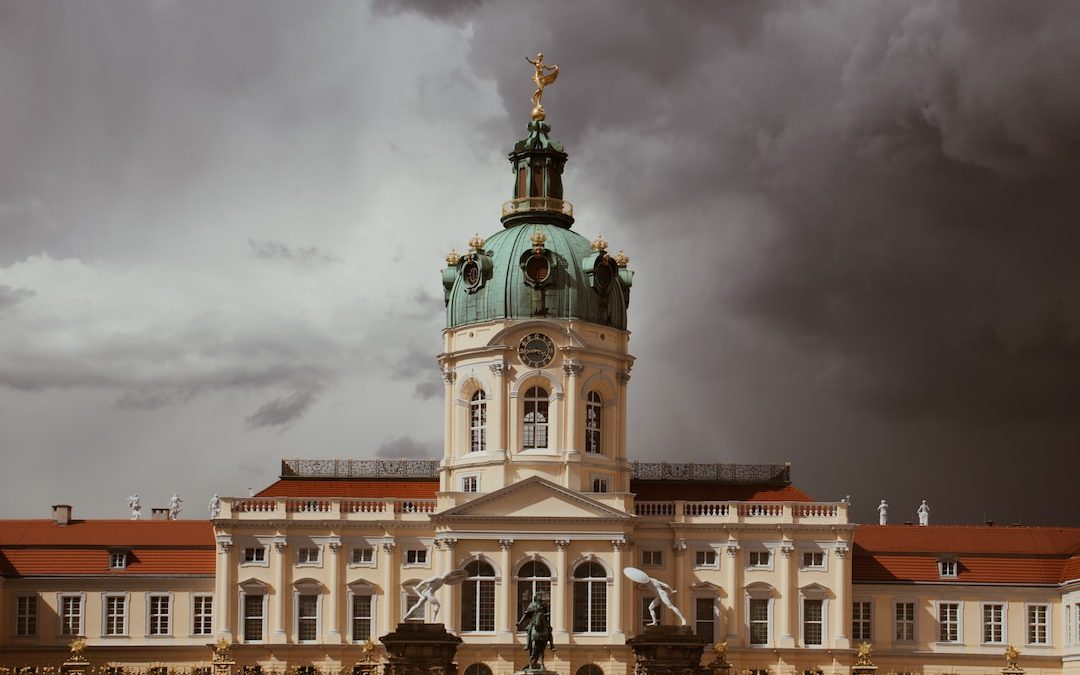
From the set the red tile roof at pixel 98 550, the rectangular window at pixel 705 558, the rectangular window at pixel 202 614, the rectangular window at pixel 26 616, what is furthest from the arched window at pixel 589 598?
the rectangular window at pixel 26 616

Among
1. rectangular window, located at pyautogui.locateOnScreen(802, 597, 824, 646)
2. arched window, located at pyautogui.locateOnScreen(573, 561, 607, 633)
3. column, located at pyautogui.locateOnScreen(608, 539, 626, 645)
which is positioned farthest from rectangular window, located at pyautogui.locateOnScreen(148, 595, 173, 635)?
rectangular window, located at pyautogui.locateOnScreen(802, 597, 824, 646)

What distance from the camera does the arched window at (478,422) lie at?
115 meters

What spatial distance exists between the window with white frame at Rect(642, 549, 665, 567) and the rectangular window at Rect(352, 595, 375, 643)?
1444 cm

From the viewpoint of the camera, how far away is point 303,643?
112438 millimetres

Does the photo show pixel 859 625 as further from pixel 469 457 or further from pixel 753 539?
pixel 469 457

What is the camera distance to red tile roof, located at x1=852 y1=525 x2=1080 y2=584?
381 ft

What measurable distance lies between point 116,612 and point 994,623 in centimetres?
4656

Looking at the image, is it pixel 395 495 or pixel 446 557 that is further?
pixel 395 495

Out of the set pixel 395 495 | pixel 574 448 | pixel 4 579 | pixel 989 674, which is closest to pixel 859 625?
pixel 989 674

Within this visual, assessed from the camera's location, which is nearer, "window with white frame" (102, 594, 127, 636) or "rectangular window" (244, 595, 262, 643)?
"rectangular window" (244, 595, 262, 643)

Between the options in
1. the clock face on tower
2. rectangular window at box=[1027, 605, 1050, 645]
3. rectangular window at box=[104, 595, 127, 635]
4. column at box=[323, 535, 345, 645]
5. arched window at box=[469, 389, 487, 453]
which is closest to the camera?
column at box=[323, 535, 345, 645]

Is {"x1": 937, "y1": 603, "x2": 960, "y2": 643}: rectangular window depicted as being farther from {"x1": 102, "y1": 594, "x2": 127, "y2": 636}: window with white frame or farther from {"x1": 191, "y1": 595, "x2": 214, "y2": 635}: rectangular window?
{"x1": 102, "y1": 594, "x2": 127, "y2": 636}: window with white frame

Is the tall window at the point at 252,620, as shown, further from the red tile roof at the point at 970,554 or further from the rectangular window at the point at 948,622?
the rectangular window at the point at 948,622

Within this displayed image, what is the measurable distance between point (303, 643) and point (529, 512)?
13651 mm
